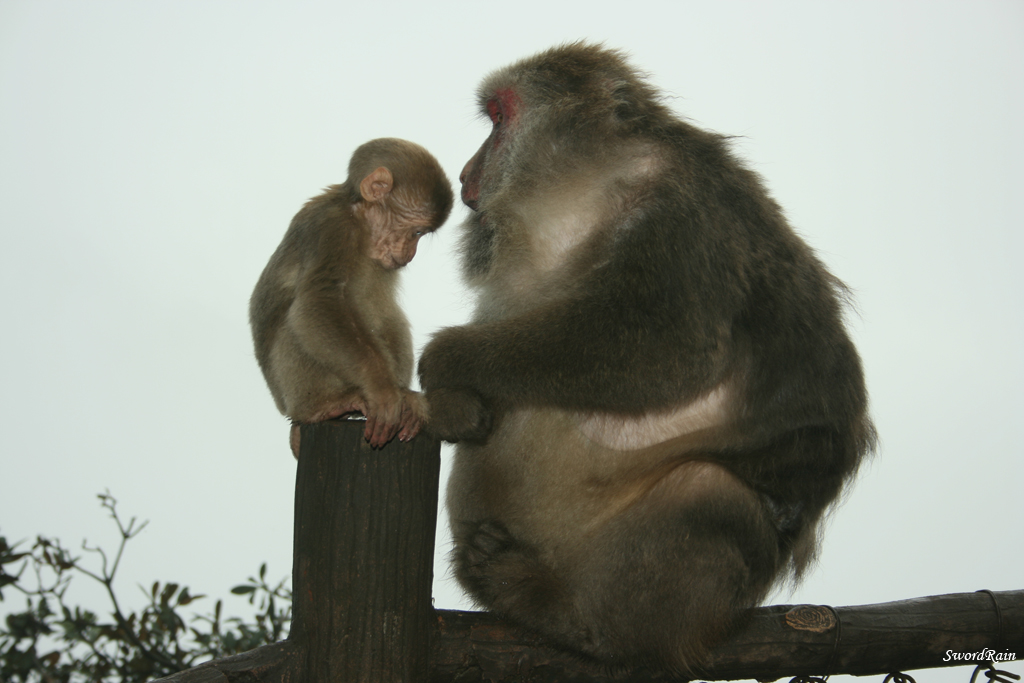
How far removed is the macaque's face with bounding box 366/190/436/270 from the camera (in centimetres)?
222

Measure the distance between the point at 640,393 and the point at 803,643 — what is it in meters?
0.89

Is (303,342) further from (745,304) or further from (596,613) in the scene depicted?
(745,304)

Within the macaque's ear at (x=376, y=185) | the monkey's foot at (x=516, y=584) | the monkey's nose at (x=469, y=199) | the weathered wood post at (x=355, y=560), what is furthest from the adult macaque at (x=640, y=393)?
the macaque's ear at (x=376, y=185)

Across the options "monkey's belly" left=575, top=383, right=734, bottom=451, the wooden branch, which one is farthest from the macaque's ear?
the wooden branch

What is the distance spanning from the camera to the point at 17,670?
3.32 meters

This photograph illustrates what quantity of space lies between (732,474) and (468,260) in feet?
3.95

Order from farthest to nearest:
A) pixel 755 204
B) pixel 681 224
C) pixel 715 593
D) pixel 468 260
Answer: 1. pixel 468 260
2. pixel 755 204
3. pixel 681 224
4. pixel 715 593

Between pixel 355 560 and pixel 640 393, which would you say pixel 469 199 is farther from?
pixel 355 560

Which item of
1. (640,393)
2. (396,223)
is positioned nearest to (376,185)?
(396,223)

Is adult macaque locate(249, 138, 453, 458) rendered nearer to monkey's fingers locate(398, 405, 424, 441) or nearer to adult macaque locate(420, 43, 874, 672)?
monkey's fingers locate(398, 405, 424, 441)

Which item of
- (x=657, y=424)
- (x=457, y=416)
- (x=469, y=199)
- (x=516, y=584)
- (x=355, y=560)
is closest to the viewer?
(x=355, y=560)

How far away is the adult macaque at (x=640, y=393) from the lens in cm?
203

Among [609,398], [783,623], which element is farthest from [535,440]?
[783,623]

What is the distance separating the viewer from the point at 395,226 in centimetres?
224
